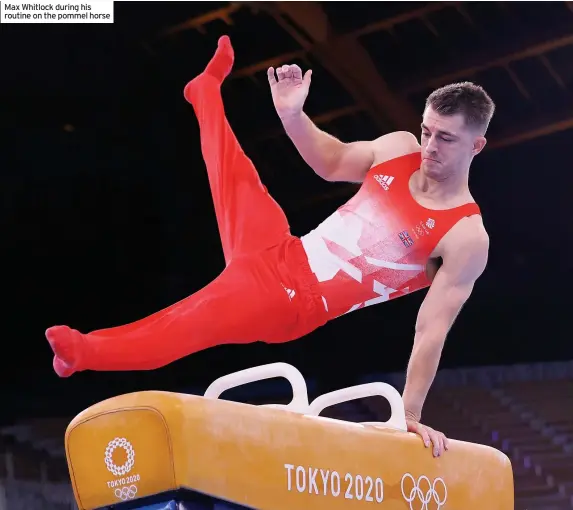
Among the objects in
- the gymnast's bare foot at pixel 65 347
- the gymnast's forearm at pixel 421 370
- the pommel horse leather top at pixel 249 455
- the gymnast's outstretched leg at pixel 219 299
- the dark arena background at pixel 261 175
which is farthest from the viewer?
the dark arena background at pixel 261 175

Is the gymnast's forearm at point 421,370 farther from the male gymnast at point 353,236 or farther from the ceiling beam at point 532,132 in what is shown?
the ceiling beam at point 532,132

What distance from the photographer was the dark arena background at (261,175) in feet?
20.7

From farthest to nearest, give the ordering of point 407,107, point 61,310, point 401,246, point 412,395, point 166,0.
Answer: point 61,310, point 407,107, point 166,0, point 401,246, point 412,395

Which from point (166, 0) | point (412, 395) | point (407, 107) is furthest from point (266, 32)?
point (412, 395)

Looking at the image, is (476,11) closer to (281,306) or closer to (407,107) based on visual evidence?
(407,107)

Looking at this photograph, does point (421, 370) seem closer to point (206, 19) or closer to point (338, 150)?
point (338, 150)

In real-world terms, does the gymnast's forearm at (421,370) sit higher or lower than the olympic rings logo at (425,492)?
higher

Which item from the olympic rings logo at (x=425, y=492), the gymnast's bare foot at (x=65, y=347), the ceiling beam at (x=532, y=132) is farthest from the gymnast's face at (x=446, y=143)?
the ceiling beam at (x=532, y=132)

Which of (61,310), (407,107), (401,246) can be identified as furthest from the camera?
(61,310)

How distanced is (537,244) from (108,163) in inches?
133

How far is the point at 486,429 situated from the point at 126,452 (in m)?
6.27

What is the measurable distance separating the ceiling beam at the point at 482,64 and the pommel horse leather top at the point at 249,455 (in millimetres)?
3689

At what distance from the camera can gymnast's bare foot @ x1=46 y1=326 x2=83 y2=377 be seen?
288cm

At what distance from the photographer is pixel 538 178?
23.3ft
